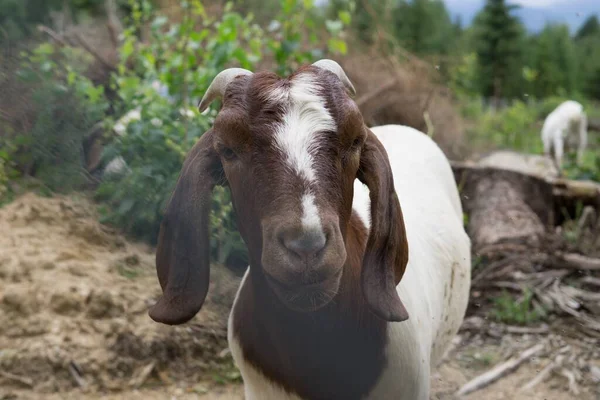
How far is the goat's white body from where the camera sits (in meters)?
2.79

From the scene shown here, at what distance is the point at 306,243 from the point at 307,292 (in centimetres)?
22

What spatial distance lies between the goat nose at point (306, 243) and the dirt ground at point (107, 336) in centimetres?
265

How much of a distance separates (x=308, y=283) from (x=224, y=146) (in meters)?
0.58

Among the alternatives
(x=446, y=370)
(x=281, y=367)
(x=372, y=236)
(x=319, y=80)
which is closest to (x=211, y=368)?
(x=446, y=370)

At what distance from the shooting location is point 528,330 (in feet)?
18.7

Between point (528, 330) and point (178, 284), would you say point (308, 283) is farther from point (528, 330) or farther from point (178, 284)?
point (528, 330)

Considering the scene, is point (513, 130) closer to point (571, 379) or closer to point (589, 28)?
point (571, 379)

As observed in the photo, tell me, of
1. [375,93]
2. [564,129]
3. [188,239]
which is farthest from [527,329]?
[564,129]

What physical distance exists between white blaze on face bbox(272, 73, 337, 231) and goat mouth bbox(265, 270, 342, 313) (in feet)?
0.88

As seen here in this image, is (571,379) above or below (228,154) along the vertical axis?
below

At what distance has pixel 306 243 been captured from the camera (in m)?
2.10

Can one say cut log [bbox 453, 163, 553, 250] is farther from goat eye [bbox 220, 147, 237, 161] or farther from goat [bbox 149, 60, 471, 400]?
goat eye [bbox 220, 147, 237, 161]

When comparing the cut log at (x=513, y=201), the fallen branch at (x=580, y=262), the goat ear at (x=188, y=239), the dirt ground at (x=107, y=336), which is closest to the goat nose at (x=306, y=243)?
the goat ear at (x=188, y=239)

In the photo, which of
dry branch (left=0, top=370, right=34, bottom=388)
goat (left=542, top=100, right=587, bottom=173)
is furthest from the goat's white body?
goat (left=542, top=100, right=587, bottom=173)
